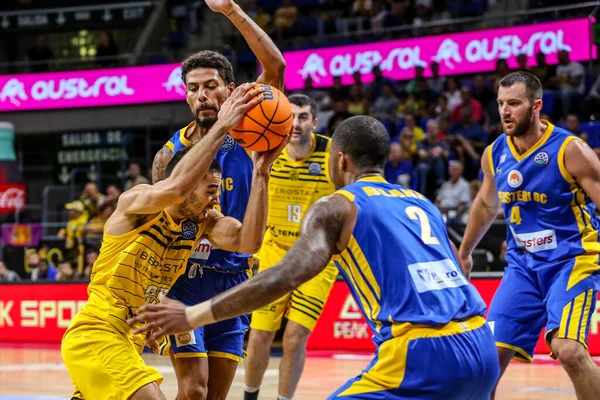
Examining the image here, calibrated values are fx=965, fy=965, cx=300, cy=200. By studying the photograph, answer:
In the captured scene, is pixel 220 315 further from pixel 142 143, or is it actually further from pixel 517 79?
pixel 142 143

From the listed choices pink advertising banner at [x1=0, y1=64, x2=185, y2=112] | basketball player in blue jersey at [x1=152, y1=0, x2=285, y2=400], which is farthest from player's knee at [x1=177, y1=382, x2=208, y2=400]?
pink advertising banner at [x1=0, y1=64, x2=185, y2=112]

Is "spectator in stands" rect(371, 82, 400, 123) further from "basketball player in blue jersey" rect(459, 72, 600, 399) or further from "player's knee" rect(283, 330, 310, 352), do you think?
"basketball player in blue jersey" rect(459, 72, 600, 399)

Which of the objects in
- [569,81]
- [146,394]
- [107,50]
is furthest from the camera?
[107,50]

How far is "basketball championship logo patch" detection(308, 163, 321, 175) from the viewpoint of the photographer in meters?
7.73

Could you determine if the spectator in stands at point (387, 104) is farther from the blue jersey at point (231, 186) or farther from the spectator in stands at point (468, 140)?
the blue jersey at point (231, 186)

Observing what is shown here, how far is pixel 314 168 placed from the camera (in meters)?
7.74

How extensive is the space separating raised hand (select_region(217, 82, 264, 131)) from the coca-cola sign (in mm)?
16588

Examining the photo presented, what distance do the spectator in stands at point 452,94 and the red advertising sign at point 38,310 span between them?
21.2 ft

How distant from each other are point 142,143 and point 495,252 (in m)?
12.7

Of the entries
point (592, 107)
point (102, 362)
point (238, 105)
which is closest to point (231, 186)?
point (238, 105)

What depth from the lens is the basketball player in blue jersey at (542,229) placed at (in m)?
5.72

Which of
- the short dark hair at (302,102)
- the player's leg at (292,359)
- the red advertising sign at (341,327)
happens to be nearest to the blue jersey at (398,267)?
the player's leg at (292,359)

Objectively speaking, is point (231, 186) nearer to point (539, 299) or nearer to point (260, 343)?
point (260, 343)

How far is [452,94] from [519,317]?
10059mm
